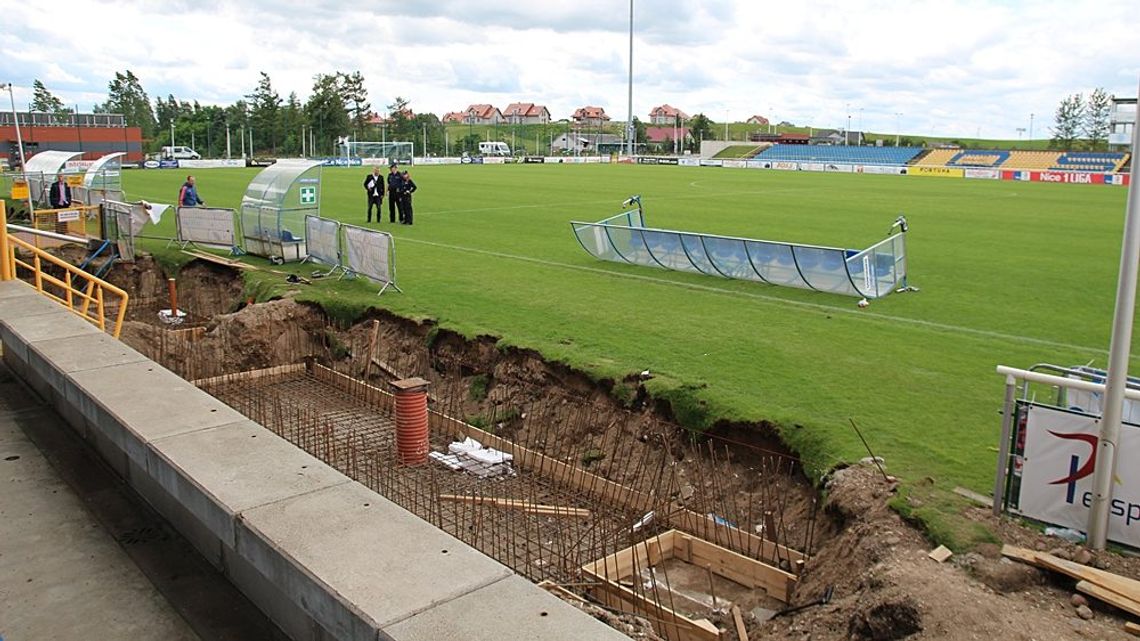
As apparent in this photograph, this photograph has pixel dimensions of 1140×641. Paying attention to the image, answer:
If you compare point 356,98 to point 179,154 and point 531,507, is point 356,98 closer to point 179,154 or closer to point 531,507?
point 179,154

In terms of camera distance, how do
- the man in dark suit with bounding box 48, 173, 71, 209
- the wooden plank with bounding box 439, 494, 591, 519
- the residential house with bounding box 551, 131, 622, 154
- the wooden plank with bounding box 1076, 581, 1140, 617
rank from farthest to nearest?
the residential house with bounding box 551, 131, 622, 154 < the man in dark suit with bounding box 48, 173, 71, 209 < the wooden plank with bounding box 439, 494, 591, 519 < the wooden plank with bounding box 1076, 581, 1140, 617

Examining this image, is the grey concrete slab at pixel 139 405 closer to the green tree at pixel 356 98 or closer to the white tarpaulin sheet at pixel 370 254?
the white tarpaulin sheet at pixel 370 254

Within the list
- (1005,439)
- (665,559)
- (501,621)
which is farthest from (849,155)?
(501,621)

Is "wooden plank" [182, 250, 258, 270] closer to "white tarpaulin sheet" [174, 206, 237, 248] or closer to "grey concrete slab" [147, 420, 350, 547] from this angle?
"white tarpaulin sheet" [174, 206, 237, 248]

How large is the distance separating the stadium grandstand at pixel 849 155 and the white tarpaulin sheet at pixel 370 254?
73.4 metres

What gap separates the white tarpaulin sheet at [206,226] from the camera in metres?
24.0

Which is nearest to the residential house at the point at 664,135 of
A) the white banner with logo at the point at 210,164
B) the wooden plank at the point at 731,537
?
the white banner with logo at the point at 210,164

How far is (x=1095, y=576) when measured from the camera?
6.39 meters

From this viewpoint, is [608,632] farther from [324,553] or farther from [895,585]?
[895,585]

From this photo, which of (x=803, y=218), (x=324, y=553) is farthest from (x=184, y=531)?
(x=803, y=218)

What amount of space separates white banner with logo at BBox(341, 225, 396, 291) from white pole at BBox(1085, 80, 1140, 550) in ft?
44.5

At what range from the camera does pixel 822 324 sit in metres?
15.2

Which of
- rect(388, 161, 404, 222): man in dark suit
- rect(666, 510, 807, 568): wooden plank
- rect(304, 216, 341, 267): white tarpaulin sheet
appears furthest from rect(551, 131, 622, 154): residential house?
rect(666, 510, 807, 568): wooden plank

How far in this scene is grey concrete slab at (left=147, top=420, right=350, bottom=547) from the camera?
4.83 meters
